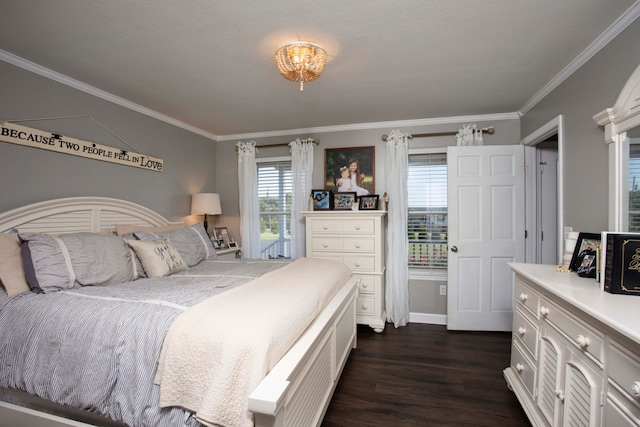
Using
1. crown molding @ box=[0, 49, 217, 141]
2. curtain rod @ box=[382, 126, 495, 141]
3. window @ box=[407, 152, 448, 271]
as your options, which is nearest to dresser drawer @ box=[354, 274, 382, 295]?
window @ box=[407, 152, 448, 271]

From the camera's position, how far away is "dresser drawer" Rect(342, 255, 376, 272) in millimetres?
3216

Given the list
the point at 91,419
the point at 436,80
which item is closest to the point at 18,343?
the point at 91,419

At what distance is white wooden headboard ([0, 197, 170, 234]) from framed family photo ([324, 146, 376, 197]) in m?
2.16

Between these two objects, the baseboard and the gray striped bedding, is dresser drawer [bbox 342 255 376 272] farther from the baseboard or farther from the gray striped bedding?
the gray striped bedding

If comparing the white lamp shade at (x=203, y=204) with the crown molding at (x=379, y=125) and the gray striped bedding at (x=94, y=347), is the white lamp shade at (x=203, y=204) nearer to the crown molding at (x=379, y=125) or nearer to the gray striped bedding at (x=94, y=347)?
the crown molding at (x=379, y=125)

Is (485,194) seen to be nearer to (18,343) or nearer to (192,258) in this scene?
(192,258)

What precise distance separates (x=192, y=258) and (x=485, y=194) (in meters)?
3.13

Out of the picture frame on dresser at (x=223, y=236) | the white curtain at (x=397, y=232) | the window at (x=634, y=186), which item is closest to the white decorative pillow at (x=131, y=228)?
the picture frame on dresser at (x=223, y=236)

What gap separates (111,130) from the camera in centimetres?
277

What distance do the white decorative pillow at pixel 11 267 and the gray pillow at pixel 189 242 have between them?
0.76m

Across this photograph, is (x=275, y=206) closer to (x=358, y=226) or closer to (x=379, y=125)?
(x=358, y=226)

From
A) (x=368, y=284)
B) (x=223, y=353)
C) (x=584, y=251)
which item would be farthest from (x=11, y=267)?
(x=584, y=251)

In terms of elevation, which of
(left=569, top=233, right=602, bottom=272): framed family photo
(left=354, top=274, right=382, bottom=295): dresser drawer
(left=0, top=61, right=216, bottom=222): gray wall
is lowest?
(left=354, top=274, right=382, bottom=295): dresser drawer

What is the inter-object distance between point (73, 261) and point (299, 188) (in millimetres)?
2474
